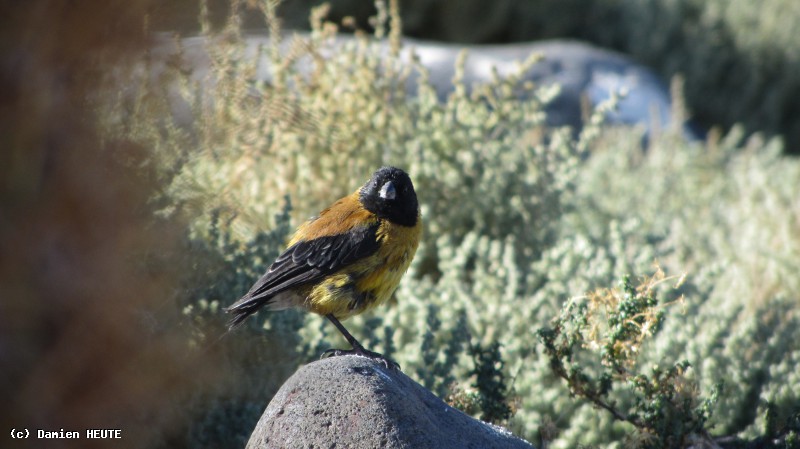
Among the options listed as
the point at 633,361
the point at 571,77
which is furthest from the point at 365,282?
the point at 571,77

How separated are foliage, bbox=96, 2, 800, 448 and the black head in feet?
1.68

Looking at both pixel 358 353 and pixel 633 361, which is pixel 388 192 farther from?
pixel 633 361

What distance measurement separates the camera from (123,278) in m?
3.00

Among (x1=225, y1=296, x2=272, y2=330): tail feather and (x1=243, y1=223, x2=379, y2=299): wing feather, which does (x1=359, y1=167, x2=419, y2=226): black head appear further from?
(x1=225, y1=296, x2=272, y2=330): tail feather

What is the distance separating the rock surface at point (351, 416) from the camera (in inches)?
112

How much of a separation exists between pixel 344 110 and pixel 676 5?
25.3 feet

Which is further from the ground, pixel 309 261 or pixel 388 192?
pixel 388 192

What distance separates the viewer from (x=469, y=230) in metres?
6.37

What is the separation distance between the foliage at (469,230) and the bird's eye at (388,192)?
605 mm

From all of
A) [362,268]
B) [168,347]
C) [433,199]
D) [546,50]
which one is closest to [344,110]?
[433,199]

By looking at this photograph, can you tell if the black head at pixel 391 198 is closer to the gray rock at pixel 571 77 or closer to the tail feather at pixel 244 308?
the tail feather at pixel 244 308

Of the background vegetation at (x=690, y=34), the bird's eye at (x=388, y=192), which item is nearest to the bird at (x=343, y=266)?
the bird's eye at (x=388, y=192)

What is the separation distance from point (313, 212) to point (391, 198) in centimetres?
224

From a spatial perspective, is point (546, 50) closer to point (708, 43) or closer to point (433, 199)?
point (708, 43)
